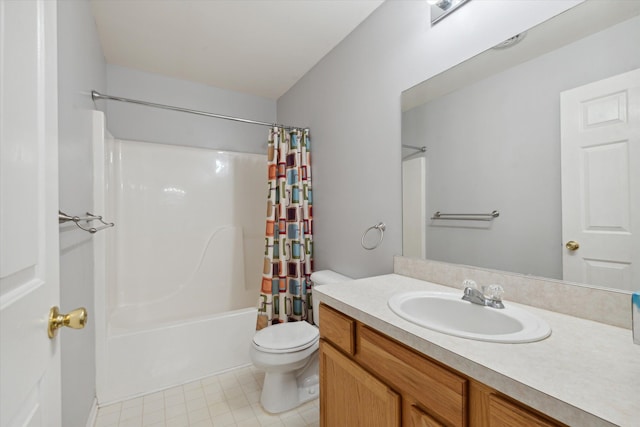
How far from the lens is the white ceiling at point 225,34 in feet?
5.58

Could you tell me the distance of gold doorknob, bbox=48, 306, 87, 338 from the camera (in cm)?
59

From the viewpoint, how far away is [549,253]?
1.00m

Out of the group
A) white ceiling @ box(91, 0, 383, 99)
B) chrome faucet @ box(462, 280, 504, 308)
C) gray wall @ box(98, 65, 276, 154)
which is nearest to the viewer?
chrome faucet @ box(462, 280, 504, 308)

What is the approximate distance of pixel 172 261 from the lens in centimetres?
245

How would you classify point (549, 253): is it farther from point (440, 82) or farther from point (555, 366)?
point (440, 82)

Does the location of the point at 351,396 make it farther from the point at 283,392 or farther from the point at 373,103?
the point at 373,103

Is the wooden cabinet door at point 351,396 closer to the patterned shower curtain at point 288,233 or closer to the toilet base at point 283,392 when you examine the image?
the toilet base at point 283,392

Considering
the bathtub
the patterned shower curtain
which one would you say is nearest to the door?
the bathtub

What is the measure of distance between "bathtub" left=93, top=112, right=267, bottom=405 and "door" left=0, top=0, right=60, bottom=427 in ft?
4.34

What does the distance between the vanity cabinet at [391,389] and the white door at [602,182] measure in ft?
2.00

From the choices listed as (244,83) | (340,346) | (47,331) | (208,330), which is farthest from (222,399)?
(244,83)

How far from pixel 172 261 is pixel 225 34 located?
1.88 meters

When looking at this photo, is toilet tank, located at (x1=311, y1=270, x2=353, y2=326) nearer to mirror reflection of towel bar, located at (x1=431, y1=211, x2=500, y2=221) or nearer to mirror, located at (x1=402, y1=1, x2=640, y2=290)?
mirror, located at (x1=402, y1=1, x2=640, y2=290)

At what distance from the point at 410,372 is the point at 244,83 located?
2.76 metres
